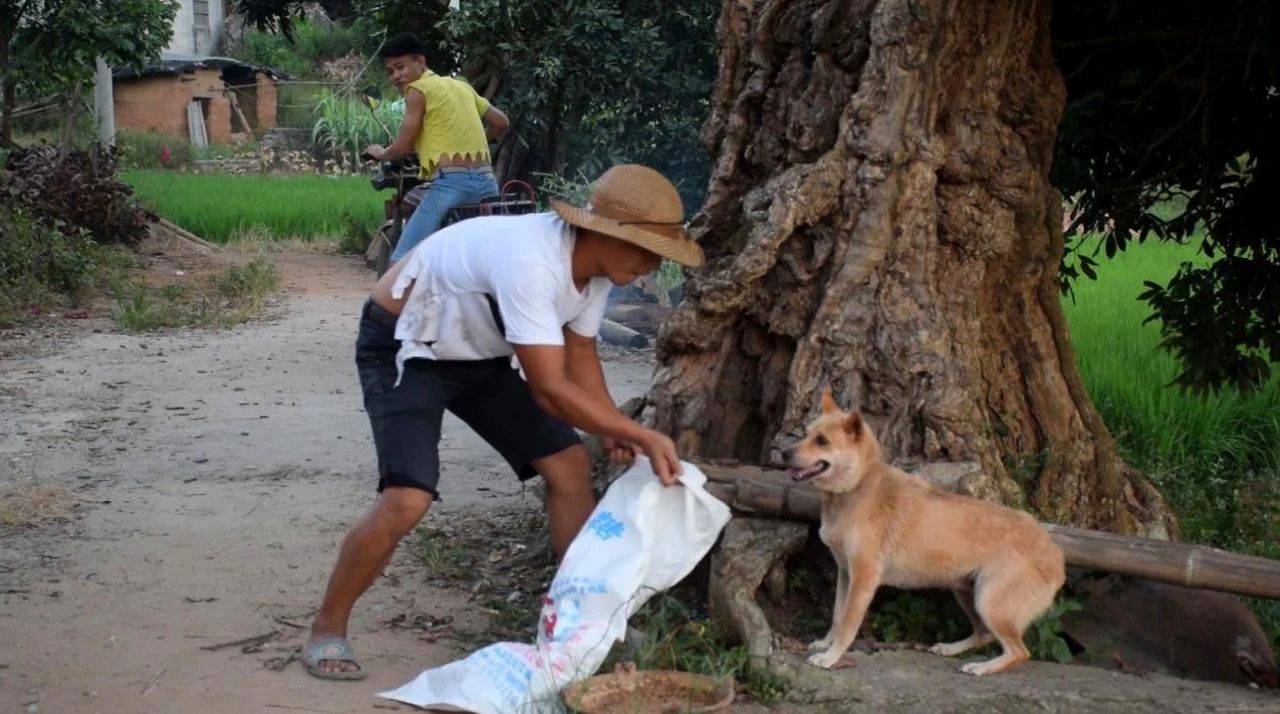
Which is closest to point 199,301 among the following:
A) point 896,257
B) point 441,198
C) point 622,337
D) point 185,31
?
point 441,198

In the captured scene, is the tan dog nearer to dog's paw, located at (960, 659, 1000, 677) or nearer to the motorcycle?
dog's paw, located at (960, 659, 1000, 677)

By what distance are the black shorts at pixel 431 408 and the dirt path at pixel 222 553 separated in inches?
27.0

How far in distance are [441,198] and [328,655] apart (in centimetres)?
557

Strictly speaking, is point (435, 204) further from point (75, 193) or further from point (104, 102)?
point (104, 102)

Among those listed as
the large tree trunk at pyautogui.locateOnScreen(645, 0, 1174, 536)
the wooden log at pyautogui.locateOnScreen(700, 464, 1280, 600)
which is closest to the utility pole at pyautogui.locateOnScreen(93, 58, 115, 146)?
the large tree trunk at pyautogui.locateOnScreen(645, 0, 1174, 536)

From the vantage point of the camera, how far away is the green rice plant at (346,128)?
2672 cm

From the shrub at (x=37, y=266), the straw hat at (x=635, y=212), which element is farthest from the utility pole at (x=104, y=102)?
the straw hat at (x=635, y=212)

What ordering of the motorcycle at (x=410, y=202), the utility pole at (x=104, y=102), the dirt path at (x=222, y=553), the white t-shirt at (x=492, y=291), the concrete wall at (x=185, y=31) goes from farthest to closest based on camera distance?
the concrete wall at (x=185, y=31), the utility pole at (x=104, y=102), the motorcycle at (x=410, y=202), the dirt path at (x=222, y=553), the white t-shirt at (x=492, y=291)

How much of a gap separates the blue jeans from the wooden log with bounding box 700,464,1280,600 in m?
5.17

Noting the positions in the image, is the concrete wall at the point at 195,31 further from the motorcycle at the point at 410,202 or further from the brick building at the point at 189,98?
the motorcycle at the point at 410,202

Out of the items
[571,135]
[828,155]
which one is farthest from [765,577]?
[571,135]

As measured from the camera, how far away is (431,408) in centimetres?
432

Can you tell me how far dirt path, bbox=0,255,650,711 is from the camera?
4.41 meters

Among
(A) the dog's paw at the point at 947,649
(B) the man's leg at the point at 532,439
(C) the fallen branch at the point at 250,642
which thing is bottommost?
(C) the fallen branch at the point at 250,642
